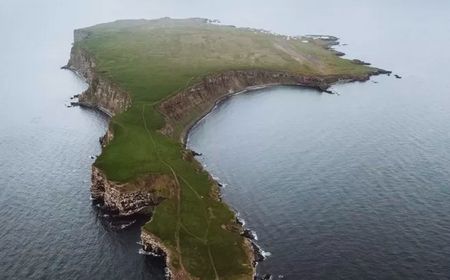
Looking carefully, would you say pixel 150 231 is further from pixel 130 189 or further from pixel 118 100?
pixel 118 100

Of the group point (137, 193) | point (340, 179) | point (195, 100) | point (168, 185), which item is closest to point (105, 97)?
point (195, 100)

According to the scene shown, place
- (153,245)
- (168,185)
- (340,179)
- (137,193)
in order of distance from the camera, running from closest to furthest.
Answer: (153,245), (137,193), (168,185), (340,179)

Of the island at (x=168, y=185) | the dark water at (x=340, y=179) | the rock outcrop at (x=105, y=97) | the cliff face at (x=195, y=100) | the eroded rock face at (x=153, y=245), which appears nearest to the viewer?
the island at (x=168, y=185)

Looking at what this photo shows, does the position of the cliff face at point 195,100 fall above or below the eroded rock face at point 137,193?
above

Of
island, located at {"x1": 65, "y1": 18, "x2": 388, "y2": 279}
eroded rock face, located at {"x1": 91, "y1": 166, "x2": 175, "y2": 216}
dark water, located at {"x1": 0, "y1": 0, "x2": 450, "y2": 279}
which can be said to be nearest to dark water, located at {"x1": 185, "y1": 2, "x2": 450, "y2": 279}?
dark water, located at {"x1": 0, "y1": 0, "x2": 450, "y2": 279}

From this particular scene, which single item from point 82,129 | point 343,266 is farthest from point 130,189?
point 82,129

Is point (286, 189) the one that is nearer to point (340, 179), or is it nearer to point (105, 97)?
point (340, 179)

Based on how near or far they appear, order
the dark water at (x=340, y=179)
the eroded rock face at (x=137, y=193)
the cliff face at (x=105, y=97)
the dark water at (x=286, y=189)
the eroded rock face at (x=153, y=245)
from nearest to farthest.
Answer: the eroded rock face at (x=153, y=245), the dark water at (x=286, y=189), the dark water at (x=340, y=179), the eroded rock face at (x=137, y=193), the cliff face at (x=105, y=97)

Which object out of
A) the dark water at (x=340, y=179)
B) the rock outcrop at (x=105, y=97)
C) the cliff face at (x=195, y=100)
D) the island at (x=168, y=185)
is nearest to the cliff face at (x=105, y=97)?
the rock outcrop at (x=105, y=97)

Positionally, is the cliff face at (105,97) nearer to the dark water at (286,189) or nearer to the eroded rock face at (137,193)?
the dark water at (286,189)
